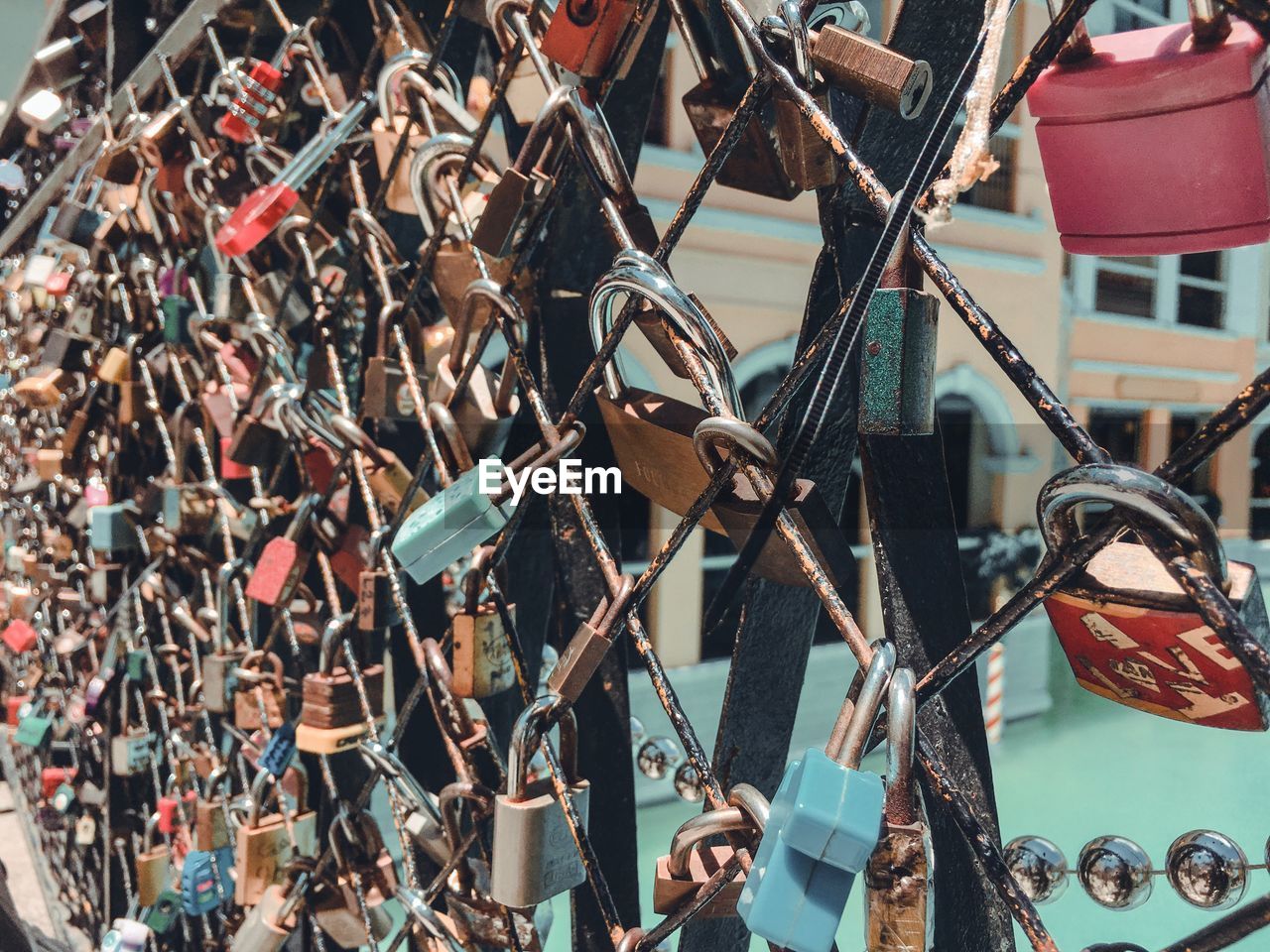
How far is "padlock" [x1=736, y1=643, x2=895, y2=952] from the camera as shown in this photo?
0.69ft

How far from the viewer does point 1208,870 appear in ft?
0.90

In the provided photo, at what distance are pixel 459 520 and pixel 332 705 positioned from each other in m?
0.25

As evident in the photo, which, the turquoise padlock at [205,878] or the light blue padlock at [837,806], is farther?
the turquoise padlock at [205,878]

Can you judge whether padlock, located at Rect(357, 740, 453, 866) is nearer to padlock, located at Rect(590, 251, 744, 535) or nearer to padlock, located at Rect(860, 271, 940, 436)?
padlock, located at Rect(590, 251, 744, 535)

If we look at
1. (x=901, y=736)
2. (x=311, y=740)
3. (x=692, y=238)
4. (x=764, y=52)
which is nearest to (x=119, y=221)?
(x=311, y=740)

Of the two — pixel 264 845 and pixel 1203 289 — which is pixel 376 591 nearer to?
pixel 264 845

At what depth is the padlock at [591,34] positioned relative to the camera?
351 mm

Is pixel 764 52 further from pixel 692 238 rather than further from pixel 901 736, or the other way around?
pixel 692 238

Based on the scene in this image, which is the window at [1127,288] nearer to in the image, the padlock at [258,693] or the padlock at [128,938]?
the padlock at [258,693]

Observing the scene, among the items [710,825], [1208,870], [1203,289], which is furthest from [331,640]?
[1203,289]

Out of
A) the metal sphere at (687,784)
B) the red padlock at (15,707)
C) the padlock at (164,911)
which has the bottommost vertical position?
the red padlock at (15,707)

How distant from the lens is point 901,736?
219mm

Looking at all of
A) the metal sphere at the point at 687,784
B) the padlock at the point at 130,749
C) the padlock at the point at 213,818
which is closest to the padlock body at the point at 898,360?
the metal sphere at the point at 687,784

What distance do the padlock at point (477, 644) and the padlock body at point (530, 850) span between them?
8 centimetres
